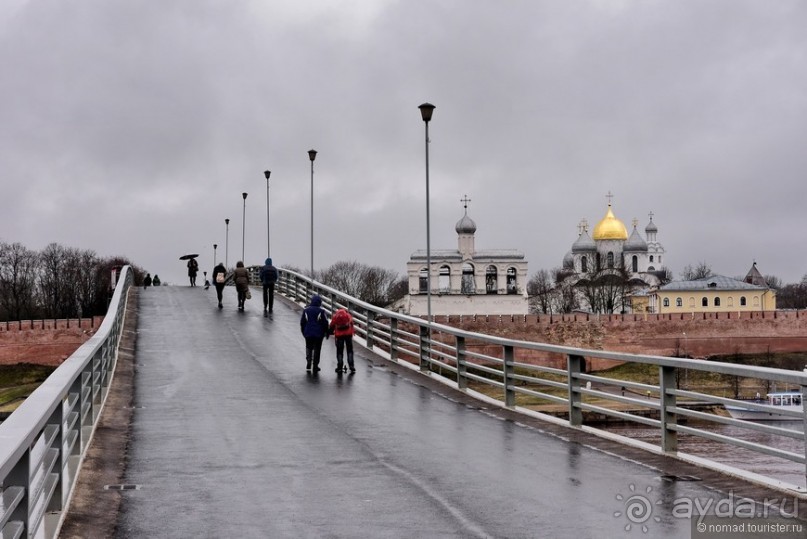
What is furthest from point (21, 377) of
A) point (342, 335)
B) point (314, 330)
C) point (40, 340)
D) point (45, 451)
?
point (45, 451)

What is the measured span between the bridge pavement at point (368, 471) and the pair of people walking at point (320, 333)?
1.91 m

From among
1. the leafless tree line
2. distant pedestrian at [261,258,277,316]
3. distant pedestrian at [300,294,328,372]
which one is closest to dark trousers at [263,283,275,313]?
distant pedestrian at [261,258,277,316]

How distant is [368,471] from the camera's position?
984cm

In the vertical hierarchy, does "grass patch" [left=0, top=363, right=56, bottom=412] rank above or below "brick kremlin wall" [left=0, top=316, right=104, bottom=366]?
below

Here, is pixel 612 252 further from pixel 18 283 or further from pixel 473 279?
pixel 18 283

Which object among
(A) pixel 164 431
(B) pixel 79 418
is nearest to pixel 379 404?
(A) pixel 164 431

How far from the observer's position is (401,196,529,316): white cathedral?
115m

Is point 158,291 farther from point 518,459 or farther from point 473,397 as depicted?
point 518,459

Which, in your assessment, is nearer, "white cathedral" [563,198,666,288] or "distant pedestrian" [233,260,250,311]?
"distant pedestrian" [233,260,250,311]

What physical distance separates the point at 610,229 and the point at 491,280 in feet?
125

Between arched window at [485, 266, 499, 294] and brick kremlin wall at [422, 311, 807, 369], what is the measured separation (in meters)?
38.2

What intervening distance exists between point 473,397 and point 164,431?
5.63m

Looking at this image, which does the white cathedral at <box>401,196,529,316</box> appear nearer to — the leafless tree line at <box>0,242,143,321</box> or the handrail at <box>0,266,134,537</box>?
the leafless tree line at <box>0,242,143,321</box>

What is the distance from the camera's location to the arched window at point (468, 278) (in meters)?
122
